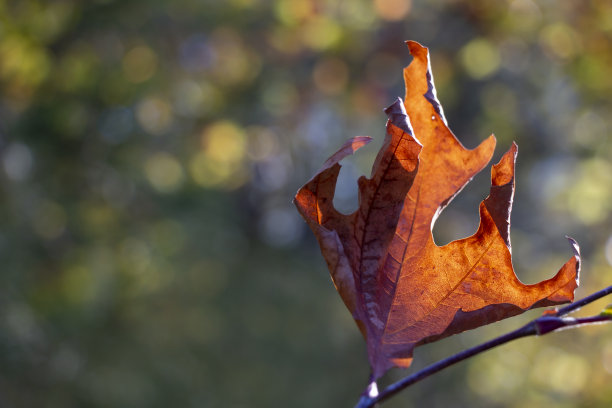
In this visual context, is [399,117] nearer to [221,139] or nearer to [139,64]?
[139,64]

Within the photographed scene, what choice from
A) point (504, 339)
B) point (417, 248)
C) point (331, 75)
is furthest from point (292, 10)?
point (504, 339)

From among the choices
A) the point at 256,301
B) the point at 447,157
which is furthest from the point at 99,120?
the point at 447,157

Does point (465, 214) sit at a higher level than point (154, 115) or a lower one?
lower

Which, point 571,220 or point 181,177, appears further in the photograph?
point 571,220

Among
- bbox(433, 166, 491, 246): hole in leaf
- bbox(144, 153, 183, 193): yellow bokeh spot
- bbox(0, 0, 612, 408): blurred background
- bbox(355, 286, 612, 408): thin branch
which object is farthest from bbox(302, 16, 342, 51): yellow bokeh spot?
bbox(355, 286, 612, 408): thin branch

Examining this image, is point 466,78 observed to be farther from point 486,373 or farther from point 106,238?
point 106,238

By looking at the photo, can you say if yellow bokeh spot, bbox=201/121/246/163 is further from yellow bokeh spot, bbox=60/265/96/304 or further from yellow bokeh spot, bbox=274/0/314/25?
yellow bokeh spot, bbox=60/265/96/304
